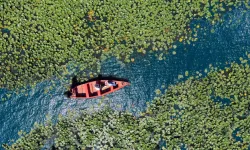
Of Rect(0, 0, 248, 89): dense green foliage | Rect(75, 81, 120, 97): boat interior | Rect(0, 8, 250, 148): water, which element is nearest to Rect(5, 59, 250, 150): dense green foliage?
Rect(0, 8, 250, 148): water

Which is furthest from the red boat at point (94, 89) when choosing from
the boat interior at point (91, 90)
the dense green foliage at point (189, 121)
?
the dense green foliage at point (189, 121)

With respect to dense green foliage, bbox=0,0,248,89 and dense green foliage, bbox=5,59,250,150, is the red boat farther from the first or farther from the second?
dense green foliage, bbox=5,59,250,150

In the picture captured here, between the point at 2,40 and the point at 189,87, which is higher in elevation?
the point at 2,40

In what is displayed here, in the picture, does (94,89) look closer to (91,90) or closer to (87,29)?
(91,90)

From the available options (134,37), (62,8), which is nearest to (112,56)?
(134,37)

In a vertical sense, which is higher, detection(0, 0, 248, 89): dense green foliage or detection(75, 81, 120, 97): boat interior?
detection(0, 0, 248, 89): dense green foliage

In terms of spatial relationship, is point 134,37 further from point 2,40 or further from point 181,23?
point 2,40
